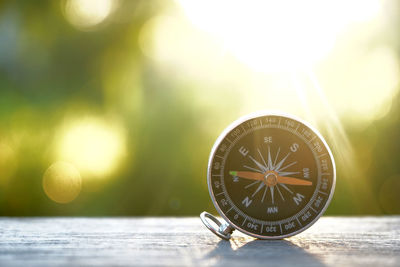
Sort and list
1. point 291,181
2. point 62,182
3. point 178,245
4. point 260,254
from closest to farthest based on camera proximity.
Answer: point 260,254, point 178,245, point 291,181, point 62,182

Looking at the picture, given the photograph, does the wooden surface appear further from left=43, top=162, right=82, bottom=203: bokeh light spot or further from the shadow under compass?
left=43, top=162, right=82, bottom=203: bokeh light spot

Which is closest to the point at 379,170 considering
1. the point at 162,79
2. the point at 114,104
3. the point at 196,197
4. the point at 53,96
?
the point at 196,197

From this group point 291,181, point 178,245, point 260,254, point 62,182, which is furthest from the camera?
point 62,182

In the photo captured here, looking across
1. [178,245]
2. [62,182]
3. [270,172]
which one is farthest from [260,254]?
[62,182]

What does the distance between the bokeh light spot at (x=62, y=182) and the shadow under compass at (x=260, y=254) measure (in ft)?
15.1

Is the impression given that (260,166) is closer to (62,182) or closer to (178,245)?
(178,245)

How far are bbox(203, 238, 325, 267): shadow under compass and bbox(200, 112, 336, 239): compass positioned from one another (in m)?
0.15

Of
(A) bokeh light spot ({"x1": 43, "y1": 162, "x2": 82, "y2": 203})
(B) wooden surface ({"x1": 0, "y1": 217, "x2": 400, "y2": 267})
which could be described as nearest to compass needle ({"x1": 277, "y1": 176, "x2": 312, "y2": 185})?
(B) wooden surface ({"x1": 0, "y1": 217, "x2": 400, "y2": 267})

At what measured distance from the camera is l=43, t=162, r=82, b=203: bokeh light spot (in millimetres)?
6711

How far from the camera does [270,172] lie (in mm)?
2732

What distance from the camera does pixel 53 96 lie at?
7.09 metres

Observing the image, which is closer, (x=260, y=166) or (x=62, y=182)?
(x=260, y=166)

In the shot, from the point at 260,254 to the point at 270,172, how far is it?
0.59 m

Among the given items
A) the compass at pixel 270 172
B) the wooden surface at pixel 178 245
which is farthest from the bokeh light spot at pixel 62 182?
the compass at pixel 270 172
